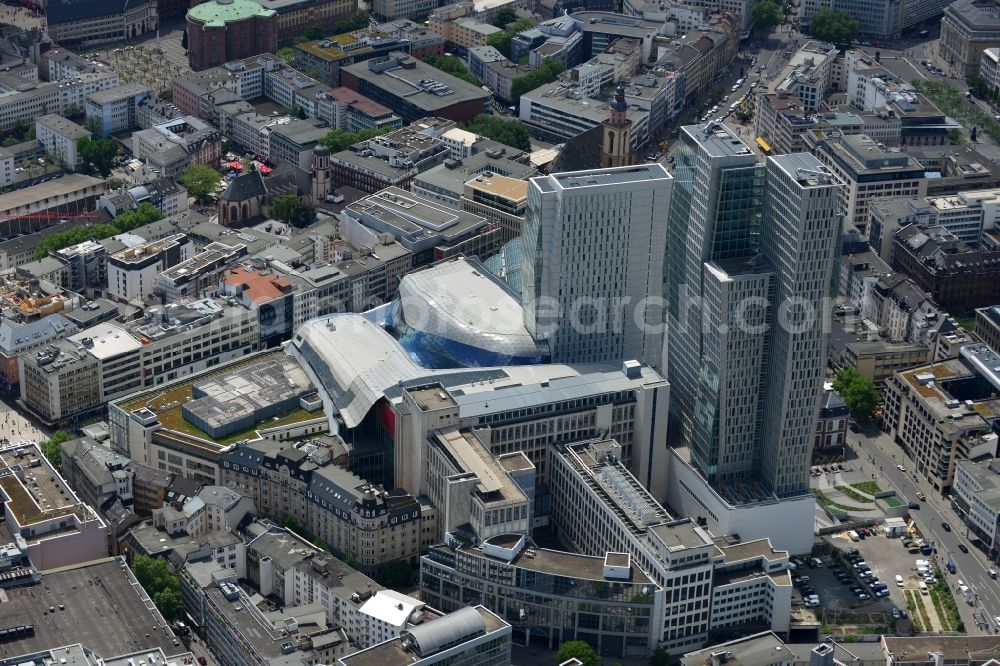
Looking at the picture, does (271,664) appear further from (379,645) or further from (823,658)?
(823,658)

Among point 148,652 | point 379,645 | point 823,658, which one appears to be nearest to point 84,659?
point 148,652

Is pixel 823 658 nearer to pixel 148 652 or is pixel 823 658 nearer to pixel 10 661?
pixel 148 652

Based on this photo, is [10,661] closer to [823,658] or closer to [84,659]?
[84,659]

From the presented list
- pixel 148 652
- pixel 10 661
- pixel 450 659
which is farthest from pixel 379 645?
pixel 10 661

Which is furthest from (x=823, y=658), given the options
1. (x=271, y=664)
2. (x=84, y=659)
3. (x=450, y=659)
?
(x=84, y=659)

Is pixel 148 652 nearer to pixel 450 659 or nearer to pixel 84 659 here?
pixel 84 659
